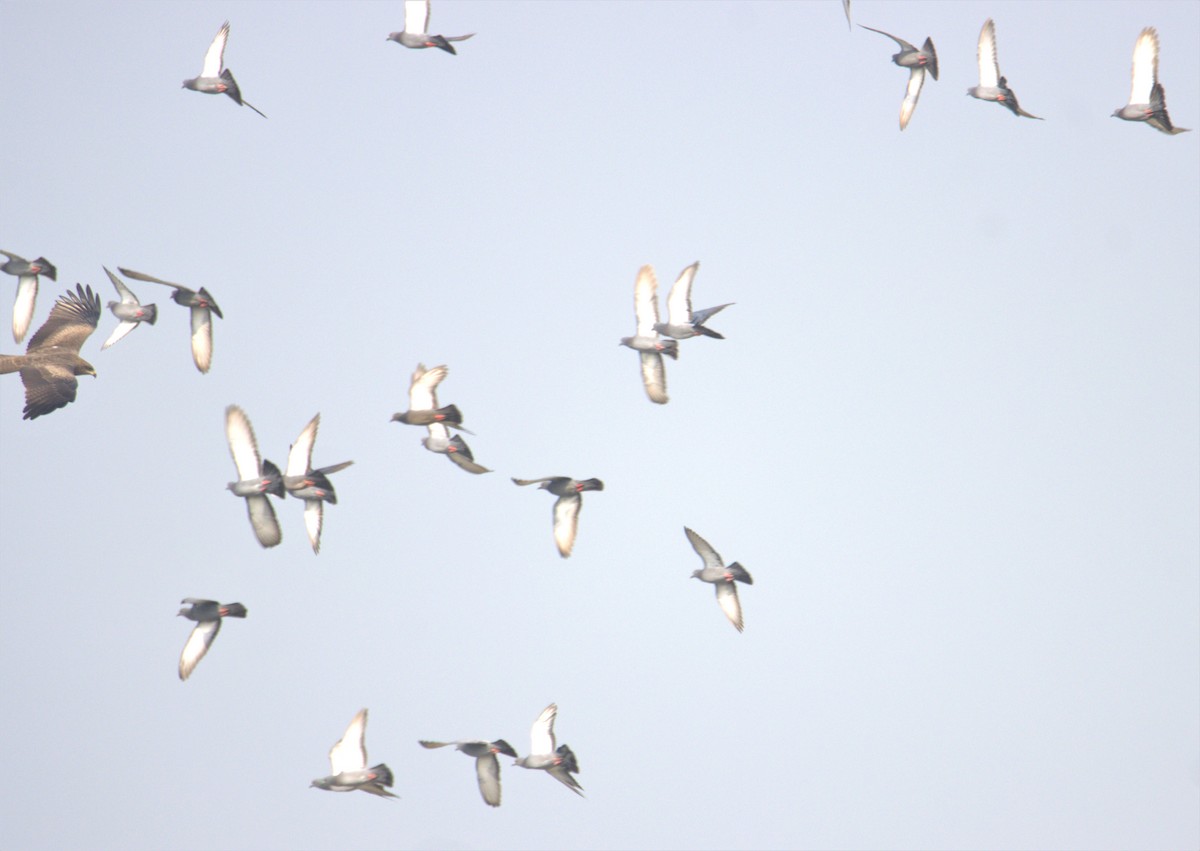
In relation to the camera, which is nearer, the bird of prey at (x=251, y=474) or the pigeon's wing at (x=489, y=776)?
the bird of prey at (x=251, y=474)

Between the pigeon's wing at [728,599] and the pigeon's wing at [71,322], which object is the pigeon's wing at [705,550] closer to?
the pigeon's wing at [728,599]

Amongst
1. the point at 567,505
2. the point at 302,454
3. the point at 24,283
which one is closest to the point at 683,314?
the point at 567,505

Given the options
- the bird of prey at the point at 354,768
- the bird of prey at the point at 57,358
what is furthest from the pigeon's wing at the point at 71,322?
the bird of prey at the point at 354,768

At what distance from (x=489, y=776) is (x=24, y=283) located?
27.4 meters

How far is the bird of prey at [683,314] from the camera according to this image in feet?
171

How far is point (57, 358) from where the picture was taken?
5656 cm

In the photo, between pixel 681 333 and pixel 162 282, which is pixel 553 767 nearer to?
pixel 681 333

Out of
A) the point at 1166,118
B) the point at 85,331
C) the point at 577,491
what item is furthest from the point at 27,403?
the point at 1166,118

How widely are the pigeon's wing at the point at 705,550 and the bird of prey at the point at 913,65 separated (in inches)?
648

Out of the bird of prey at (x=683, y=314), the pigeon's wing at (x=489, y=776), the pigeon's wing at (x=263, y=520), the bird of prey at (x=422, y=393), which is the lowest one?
the pigeon's wing at (x=489, y=776)

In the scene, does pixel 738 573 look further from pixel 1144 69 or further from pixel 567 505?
pixel 1144 69

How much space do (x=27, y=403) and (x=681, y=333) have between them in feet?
74.4

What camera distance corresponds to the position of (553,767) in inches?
1969

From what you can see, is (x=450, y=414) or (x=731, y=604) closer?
(x=450, y=414)
